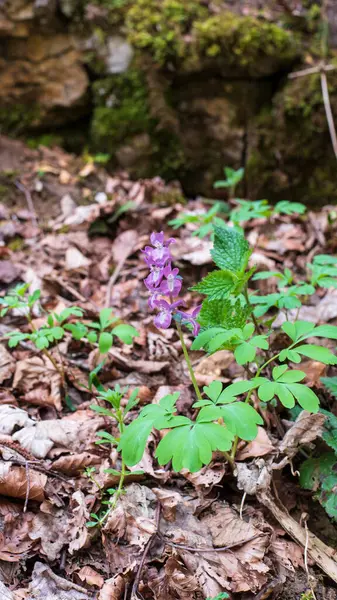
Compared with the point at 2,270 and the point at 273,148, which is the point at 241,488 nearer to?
the point at 2,270

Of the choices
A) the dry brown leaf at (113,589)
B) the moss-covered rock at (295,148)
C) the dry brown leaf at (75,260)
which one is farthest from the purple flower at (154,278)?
the moss-covered rock at (295,148)

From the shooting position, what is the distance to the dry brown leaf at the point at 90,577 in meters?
1.52

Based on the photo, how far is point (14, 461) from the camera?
176 centimetres

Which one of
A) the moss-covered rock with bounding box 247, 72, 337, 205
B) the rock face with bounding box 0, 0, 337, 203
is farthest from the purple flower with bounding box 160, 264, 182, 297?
the moss-covered rock with bounding box 247, 72, 337, 205

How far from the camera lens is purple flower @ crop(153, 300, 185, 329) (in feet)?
5.15

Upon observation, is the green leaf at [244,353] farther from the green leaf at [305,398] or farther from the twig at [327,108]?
the twig at [327,108]

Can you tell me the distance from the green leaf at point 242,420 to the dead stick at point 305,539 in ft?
1.68

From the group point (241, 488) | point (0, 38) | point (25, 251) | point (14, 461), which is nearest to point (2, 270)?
point (25, 251)

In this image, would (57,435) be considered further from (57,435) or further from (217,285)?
(217,285)

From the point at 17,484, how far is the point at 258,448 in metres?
0.91

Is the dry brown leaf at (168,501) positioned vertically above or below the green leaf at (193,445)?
below

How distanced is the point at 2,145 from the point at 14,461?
310 cm

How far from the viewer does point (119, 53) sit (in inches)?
157

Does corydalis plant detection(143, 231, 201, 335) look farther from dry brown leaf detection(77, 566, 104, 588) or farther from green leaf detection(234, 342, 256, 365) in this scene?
dry brown leaf detection(77, 566, 104, 588)
